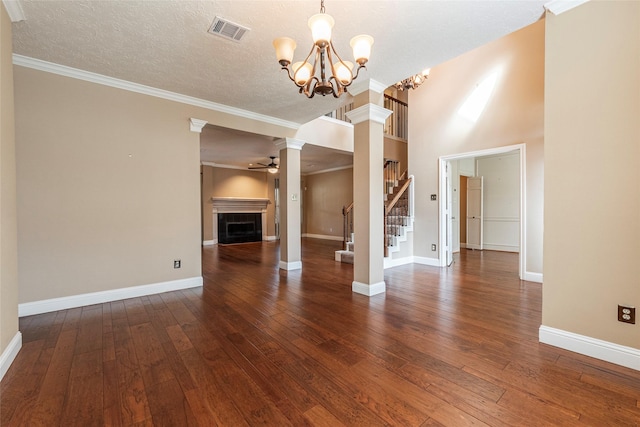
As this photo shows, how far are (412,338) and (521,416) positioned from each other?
3.13 ft

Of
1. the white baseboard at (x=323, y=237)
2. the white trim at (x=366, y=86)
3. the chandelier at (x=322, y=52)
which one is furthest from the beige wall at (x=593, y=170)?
the white baseboard at (x=323, y=237)

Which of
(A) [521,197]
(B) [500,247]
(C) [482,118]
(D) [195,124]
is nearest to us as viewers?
(D) [195,124]

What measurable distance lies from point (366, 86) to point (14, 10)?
3235mm

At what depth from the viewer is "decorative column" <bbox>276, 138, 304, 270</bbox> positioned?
17.0ft

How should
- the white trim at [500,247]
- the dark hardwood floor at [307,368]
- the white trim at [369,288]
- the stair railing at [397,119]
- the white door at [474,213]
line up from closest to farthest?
the dark hardwood floor at [307,368]
the white trim at [369,288]
the white trim at [500,247]
the stair railing at [397,119]
the white door at [474,213]

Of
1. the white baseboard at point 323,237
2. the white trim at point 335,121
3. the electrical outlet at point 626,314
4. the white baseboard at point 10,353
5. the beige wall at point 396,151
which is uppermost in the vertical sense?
the white trim at point 335,121

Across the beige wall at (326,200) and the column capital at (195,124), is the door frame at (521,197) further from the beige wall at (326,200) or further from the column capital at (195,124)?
the column capital at (195,124)

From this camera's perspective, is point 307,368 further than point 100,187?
No

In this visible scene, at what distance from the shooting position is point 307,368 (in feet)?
6.26

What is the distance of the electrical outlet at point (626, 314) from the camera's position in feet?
6.14

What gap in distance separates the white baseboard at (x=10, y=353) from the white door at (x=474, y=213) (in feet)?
28.0

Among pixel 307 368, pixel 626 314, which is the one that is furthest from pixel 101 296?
pixel 626 314

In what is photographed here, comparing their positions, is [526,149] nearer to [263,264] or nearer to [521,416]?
[521,416]

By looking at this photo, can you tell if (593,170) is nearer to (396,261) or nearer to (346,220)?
(396,261)
